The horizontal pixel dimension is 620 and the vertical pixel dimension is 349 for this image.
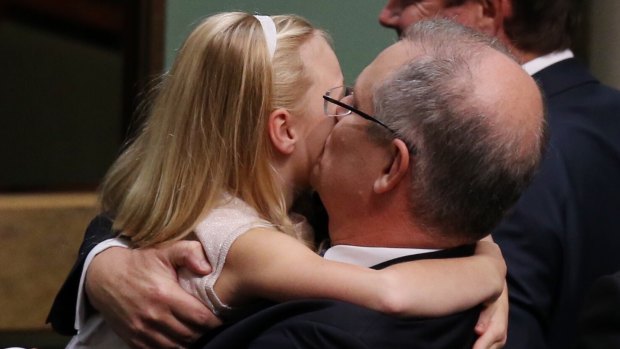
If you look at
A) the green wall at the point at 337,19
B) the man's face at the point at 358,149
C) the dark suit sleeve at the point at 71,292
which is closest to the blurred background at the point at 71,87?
the green wall at the point at 337,19

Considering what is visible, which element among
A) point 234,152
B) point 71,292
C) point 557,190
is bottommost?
point 71,292

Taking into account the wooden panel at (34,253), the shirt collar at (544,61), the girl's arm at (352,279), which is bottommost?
the wooden panel at (34,253)

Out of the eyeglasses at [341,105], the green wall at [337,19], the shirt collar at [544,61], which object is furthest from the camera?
the green wall at [337,19]

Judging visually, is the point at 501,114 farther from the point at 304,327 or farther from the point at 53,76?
the point at 53,76

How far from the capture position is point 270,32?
102 inches

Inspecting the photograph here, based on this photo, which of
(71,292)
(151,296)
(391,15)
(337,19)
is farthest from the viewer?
(337,19)

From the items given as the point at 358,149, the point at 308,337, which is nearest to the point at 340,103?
the point at 358,149

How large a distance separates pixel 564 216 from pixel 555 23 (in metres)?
0.63

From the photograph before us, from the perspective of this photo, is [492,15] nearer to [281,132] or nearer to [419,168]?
[281,132]

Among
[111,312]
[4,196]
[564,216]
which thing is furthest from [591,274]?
[4,196]

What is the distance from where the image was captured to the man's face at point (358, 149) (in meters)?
2.33

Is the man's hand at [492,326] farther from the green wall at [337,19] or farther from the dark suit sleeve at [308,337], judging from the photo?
the green wall at [337,19]

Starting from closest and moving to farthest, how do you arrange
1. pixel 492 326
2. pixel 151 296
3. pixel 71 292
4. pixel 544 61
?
pixel 492 326 < pixel 151 296 < pixel 71 292 < pixel 544 61

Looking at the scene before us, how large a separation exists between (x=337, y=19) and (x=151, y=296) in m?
2.49
